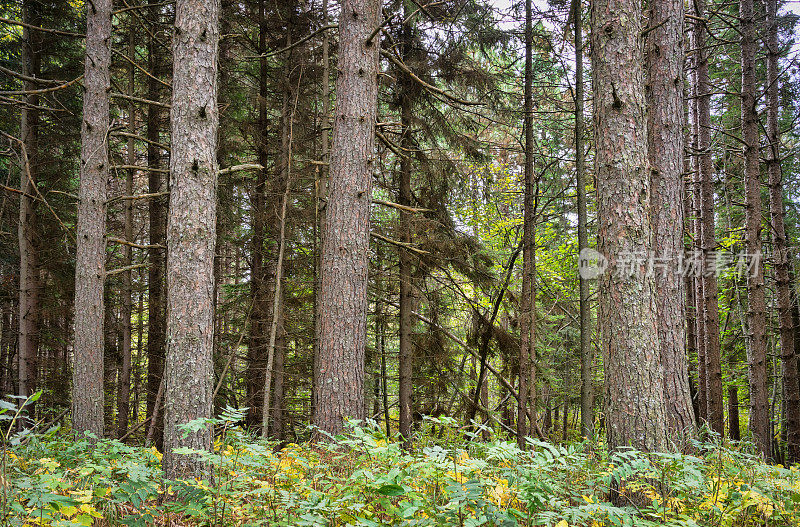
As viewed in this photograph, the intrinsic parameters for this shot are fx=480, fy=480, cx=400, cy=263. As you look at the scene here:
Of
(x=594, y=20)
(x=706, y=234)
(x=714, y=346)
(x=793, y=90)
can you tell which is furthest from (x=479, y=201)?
(x=793, y=90)

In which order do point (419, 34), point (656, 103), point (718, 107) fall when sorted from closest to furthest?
point (656, 103) < point (419, 34) < point (718, 107)

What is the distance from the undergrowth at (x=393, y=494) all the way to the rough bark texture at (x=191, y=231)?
53 cm

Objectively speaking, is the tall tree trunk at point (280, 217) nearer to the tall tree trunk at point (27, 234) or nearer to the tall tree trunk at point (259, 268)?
the tall tree trunk at point (259, 268)

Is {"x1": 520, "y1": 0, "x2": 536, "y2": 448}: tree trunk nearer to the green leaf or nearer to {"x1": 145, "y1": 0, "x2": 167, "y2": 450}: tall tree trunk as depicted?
the green leaf

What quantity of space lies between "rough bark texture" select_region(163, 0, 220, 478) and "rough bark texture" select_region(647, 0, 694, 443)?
546cm

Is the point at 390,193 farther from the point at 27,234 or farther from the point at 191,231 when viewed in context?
the point at 27,234

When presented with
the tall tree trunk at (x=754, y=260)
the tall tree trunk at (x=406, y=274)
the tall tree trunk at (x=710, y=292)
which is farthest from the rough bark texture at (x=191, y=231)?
the tall tree trunk at (x=754, y=260)

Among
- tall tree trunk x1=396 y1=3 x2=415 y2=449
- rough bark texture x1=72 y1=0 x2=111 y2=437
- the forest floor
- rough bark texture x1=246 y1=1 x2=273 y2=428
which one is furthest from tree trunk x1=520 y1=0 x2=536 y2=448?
rough bark texture x1=72 y1=0 x2=111 y2=437

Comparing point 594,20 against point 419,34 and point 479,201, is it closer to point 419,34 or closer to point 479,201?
point 419,34

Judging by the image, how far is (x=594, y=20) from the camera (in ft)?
15.8

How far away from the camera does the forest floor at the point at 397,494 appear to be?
9.10 feet

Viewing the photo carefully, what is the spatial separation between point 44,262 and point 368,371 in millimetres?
8184

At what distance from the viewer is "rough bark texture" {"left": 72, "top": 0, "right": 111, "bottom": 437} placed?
6.97 m

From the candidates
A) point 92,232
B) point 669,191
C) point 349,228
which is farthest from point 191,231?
point 669,191
